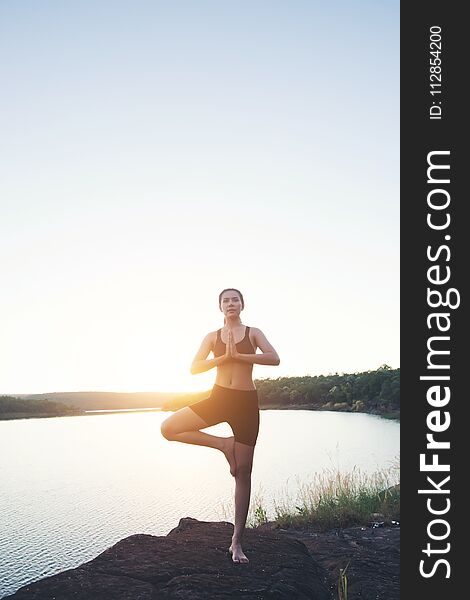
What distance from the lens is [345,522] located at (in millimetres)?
8891

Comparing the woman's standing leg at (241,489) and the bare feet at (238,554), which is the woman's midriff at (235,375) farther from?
the bare feet at (238,554)

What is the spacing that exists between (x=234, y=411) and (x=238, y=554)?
51.8 inches

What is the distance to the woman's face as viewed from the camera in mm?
5930

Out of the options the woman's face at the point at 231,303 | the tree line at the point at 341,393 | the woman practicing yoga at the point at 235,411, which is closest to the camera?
the woman practicing yoga at the point at 235,411

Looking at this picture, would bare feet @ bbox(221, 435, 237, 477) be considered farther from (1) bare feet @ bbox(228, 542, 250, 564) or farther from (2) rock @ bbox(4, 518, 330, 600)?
(2) rock @ bbox(4, 518, 330, 600)

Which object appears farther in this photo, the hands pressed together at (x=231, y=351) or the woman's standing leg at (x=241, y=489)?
the woman's standing leg at (x=241, y=489)

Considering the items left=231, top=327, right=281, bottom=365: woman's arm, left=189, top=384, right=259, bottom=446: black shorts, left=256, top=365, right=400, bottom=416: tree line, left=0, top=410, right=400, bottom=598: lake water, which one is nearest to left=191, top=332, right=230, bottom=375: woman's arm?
left=231, top=327, right=281, bottom=365: woman's arm

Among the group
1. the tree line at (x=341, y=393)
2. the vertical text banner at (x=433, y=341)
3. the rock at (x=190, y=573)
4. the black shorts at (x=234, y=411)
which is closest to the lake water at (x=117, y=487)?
the rock at (x=190, y=573)

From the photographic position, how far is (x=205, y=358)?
6008mm

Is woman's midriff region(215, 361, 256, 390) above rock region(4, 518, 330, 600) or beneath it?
above

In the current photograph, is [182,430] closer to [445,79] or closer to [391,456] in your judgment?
[445,79]

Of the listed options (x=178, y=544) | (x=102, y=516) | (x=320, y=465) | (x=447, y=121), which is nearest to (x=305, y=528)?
(x=178, y=544)

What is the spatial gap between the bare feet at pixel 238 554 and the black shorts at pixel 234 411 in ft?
Answer: 3.16

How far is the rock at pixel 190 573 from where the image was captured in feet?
16.0
